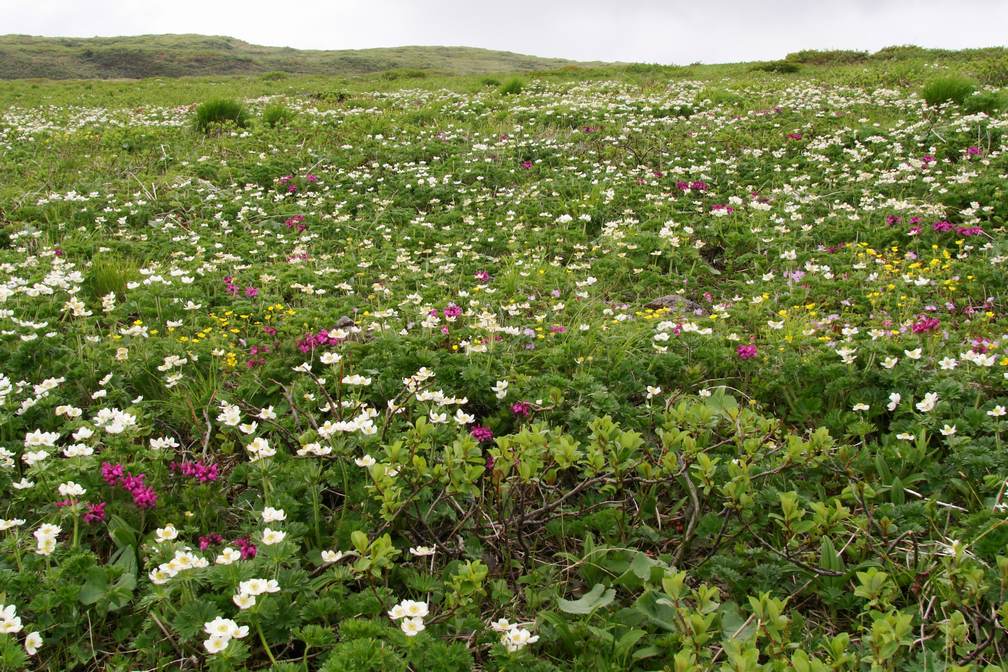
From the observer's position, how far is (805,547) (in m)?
2.86

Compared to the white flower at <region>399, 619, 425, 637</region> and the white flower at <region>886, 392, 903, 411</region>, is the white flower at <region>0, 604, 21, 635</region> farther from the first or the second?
the white flower at <region>886, 392, 903, 411</region>

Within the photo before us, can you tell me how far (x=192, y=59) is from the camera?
219 ft

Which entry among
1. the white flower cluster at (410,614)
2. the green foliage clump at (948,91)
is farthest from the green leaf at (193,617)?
the green foliage clump at (948,91)

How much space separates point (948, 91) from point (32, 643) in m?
13.1

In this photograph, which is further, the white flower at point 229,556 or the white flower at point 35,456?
the white flower at point 35,456

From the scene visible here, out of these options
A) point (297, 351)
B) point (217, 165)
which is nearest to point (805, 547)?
point (297, 351)

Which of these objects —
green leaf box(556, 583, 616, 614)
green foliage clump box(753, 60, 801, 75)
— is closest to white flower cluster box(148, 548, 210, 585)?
green leaf box(556, 583, 616, 614)

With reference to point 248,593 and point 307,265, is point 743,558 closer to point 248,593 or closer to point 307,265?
point 248,593

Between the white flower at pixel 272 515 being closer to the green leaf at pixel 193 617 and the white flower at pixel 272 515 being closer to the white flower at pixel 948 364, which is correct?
the green leaf at pixel 193 617

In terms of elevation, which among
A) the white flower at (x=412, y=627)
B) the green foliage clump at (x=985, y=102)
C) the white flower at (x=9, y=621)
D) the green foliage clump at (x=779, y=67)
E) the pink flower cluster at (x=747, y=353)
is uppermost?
the green foliage clump at (x=779, y=67)

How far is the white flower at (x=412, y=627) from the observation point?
86.7 inches

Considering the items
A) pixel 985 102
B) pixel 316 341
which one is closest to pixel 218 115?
pixel 316 341

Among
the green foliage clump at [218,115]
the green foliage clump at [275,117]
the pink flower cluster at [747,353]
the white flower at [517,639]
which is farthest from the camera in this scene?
the green foliage clump at [275,117]

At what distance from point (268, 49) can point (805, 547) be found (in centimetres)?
9676
